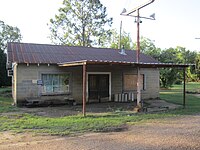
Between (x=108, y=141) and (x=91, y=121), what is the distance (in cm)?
271

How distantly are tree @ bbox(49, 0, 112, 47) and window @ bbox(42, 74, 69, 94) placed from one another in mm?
20493

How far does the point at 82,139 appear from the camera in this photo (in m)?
6.62

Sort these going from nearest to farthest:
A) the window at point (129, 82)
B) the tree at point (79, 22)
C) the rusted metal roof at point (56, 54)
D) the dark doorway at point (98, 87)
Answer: the rusted metal roof at point (56, 54) < the dark doorway at point (98, 87) < the window at point (129, 82) < the tree at point (79, 22)

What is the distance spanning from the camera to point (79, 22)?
114ft

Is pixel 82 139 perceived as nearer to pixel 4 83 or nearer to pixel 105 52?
pixel 105 52

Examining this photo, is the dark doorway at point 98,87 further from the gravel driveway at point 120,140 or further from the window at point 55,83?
the gravel driveway at point 120,140

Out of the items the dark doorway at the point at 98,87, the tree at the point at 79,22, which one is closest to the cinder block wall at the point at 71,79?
the dark doorway at the point at 98,87

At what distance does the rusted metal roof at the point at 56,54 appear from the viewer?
14.1 meters

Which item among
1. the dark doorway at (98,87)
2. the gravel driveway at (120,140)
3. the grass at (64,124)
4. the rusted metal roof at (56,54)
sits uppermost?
the rusted metal roof at (56,54)

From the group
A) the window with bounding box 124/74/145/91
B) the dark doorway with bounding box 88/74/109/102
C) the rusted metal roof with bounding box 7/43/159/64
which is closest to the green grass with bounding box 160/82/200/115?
the window with bounding box 124/74/145/91

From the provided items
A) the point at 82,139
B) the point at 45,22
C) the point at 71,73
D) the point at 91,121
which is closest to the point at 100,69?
the point at 71,73

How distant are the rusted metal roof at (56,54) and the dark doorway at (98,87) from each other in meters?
1.17

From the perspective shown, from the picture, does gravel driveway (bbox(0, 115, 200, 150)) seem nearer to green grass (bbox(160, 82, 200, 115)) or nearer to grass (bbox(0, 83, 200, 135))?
grass (bbox(0, 83, 200, 135))

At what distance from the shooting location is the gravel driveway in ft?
19.1
